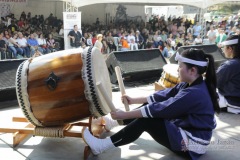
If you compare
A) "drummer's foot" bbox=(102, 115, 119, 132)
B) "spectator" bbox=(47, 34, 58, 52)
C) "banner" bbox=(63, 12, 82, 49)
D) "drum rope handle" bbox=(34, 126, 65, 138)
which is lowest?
"drummer's foot" bbox=(102, 115, 119, 132)

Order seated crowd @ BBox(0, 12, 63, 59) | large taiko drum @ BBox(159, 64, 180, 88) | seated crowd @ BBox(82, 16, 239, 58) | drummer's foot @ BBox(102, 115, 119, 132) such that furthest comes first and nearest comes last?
seated crowd @ BBox(82, 16, 239, 58), seated crowd @ BBox(0, 12, 63, 59), large taiko drum @ BBox(159, 64, 180, 88), drummer's foot @ BBox(102, 115, 119, 132)

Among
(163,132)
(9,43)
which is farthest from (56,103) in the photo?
(9,43)

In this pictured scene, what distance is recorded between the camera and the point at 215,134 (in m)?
2.84

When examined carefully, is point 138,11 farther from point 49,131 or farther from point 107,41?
point 49,131

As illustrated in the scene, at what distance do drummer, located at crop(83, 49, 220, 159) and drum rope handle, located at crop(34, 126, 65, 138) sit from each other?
0.34m

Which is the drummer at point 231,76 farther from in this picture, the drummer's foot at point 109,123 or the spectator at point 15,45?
the spectator at point 15,45

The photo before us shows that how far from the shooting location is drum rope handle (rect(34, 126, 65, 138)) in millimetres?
2336

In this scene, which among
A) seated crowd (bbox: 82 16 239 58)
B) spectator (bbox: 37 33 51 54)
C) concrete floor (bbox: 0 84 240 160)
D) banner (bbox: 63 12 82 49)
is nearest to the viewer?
concrete floor (bbox: 0 84 240 160)

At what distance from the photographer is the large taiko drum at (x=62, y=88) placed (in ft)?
7.28

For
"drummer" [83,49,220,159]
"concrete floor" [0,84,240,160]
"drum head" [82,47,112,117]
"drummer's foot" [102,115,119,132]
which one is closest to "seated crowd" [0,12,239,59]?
"concrete floor" [0,84,240,160]

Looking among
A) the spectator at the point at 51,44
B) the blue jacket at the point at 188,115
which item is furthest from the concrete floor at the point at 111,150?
the spectator at the point at 51,44

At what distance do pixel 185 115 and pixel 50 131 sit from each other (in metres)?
0.99

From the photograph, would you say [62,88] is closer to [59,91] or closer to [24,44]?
[59,91]

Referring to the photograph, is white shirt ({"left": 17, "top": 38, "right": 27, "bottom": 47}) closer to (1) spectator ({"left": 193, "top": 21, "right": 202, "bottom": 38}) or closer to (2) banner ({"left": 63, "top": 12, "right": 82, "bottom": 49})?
(2) banner ({"left": 63, "top": 12, "right": 82, "bottom": 49})
